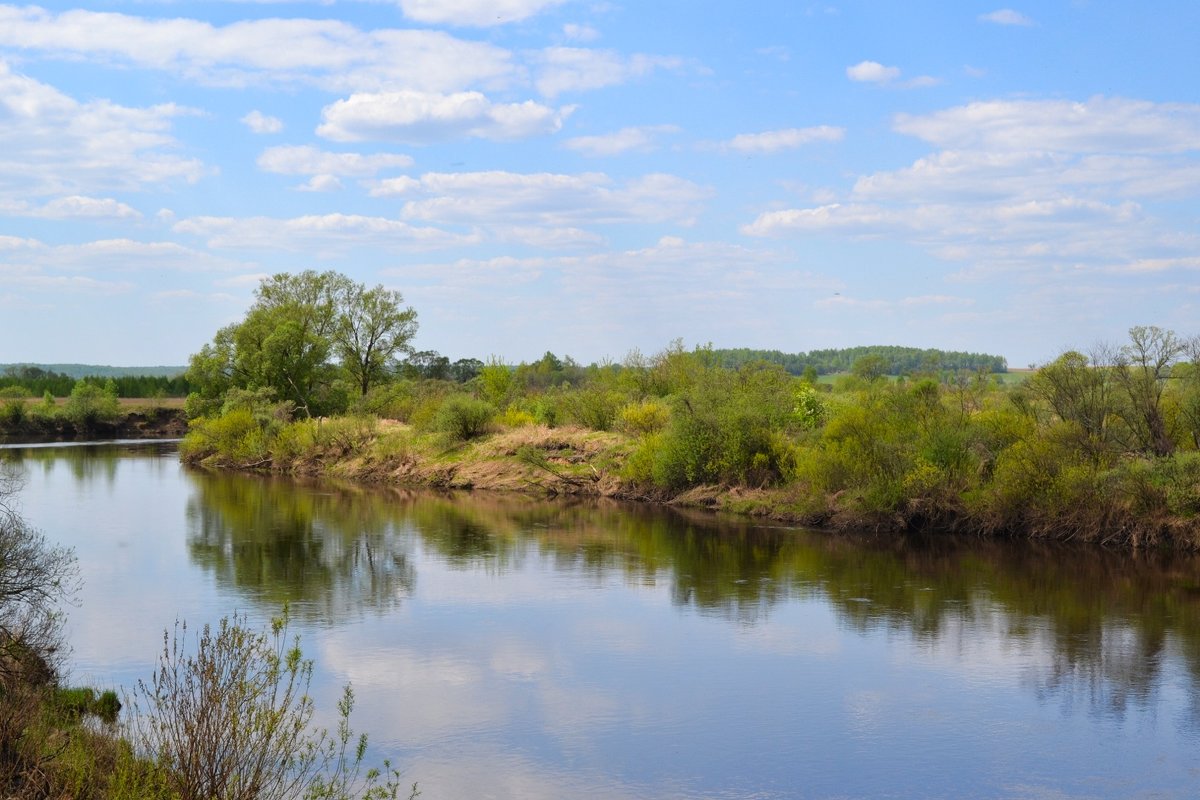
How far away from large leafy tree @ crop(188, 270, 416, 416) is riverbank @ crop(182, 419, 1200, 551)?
5.23m

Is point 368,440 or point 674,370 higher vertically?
point 674,370

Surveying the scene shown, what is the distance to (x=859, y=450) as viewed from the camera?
3269cm

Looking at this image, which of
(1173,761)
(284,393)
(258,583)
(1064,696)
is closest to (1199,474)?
(1064,696)

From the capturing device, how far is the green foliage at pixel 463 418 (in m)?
49.6

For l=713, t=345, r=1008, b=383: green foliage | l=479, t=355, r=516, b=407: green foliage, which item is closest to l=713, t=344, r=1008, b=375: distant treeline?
l=713, t=345, r=1008, b=383: green foliage

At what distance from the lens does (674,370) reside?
2110 inches

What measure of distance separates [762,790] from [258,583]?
15162mm

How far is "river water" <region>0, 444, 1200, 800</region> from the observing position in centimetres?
1347

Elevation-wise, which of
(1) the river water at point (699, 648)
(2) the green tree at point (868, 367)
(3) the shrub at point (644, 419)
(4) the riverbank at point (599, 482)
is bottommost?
(1) the river water at point (699, 648)

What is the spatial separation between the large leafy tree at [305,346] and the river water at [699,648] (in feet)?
99.3

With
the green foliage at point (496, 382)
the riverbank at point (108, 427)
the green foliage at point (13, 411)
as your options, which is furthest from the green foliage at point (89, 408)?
the green foliage at point (496, 382)

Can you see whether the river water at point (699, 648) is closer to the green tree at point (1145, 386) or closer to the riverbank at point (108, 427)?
the green tree at point (1145, 386)

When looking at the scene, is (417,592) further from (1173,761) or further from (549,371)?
(549,371)

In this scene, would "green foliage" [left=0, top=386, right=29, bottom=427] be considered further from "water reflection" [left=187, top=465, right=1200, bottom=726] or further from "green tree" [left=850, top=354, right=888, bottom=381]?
"green tree" [left=850, top=354, right=888, bottom=381]
